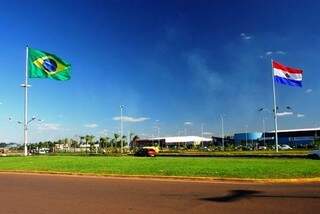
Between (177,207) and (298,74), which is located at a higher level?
(298,74)

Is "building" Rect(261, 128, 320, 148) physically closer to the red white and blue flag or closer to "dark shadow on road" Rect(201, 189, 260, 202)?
the red white and blue flag

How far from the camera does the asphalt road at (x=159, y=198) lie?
12648 millimetres

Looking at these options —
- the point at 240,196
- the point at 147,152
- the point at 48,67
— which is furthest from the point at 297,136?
the point at 240,196

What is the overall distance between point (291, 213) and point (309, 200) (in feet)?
8.30

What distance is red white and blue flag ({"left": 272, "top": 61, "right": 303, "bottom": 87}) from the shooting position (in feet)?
192

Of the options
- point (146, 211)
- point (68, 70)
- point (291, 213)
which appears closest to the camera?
point (291, 213)

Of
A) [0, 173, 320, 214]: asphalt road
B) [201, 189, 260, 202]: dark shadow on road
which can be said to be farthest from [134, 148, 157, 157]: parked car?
[201, 189, 260, 202]: dark shadow on road

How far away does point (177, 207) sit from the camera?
1293 cm

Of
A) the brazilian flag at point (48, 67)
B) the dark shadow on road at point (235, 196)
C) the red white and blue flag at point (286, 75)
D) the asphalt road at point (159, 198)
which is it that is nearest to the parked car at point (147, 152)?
the red white and blue flag at point (286, 75)

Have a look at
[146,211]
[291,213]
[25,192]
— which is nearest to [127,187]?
[25,192]

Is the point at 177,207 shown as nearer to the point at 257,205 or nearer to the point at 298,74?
the point at 257,205

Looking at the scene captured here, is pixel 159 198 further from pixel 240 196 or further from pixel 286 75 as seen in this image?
pixel 286 75

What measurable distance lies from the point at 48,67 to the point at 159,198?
3243 centimetres

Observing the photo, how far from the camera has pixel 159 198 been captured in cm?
1480
